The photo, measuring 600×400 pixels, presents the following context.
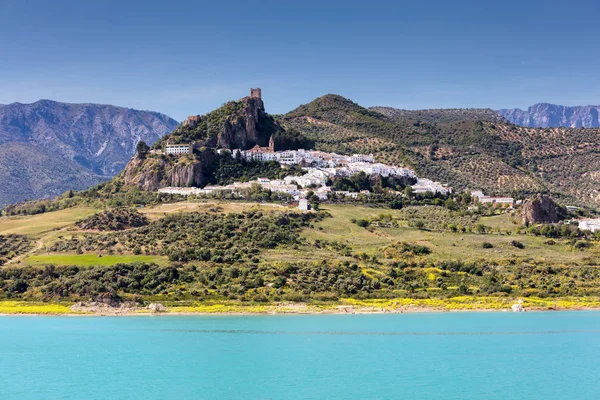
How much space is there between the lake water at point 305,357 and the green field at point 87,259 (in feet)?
58.0

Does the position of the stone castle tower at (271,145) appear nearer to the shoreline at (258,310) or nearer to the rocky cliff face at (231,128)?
the rocky cliff face at (231,128)

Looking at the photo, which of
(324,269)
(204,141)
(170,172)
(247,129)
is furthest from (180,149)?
(324,269)

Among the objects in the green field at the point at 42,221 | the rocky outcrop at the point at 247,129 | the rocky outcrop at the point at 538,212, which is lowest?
the green field at the point at 42,221

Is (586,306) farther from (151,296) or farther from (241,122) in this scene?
(241,122)

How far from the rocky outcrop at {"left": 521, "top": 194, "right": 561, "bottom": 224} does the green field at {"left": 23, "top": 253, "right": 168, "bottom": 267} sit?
57.8 m

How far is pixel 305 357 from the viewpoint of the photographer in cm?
4678

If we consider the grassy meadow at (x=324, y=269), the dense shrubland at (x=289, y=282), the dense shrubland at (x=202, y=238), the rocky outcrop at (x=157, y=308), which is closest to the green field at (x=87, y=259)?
the grassy meadow at (x=324, y=269)

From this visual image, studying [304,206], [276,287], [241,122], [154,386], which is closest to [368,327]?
[276,287]

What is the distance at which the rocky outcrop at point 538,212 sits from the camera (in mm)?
110062

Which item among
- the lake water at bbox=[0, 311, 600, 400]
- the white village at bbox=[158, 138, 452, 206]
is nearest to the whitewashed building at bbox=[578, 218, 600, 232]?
the white village at bbox=[158, 138, 452, 206]

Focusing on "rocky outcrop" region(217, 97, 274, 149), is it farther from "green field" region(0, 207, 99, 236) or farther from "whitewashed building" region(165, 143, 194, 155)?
"green field" region(0, 207, 99, 236)

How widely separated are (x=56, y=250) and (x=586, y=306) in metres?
62.0

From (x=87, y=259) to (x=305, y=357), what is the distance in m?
45.6

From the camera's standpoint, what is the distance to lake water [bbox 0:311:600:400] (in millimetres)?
39125
